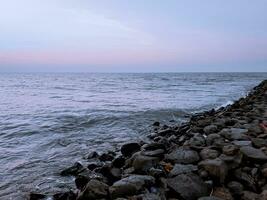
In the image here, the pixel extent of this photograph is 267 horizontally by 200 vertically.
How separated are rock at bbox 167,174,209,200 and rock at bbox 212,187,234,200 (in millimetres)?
121

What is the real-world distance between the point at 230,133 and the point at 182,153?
198 centimetres

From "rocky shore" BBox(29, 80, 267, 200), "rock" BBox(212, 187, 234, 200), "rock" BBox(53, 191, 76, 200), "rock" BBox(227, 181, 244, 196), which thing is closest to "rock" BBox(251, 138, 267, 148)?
"rocky shore" BBox(29, 80, 267, 200)

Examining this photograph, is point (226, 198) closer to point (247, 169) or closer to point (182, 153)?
point (247, 169)

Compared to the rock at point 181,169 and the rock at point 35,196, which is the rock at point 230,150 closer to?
the rock at point 181,169

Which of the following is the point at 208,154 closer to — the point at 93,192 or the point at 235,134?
the point at 235,134

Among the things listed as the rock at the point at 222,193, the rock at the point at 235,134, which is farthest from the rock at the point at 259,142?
the rock at the point at 222,193

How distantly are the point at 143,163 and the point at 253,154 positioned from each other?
1.76m

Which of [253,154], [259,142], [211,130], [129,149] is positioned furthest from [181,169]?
[211,130]

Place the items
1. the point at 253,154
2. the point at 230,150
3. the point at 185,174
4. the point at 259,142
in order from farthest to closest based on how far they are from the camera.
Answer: the point at 259,142, the point at 230,150, the point at 253,154, the point at 185,174

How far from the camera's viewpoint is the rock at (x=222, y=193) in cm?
419

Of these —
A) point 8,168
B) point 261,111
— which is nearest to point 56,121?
point 8,168

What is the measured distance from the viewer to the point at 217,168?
467 centimetres

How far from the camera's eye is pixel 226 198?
415 centimetres

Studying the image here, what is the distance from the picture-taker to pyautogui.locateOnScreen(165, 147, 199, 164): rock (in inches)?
216
